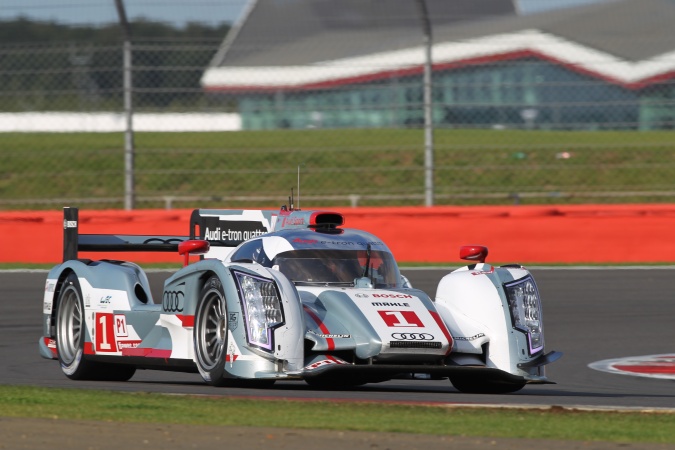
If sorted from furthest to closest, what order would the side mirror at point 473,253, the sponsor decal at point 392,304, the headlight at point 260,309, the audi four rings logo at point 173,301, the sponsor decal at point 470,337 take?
1. the side mirror at point 473,253
2. the audi four rings logo at point 173,301
3. the sponsor decal at point 470,337
4. the sponsor decal at point 392,304
5. the headlight at point 260,309

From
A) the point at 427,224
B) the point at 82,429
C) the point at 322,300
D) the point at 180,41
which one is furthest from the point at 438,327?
the point at 180,41

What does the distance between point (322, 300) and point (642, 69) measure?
32.8 feet

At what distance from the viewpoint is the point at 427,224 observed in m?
16.1

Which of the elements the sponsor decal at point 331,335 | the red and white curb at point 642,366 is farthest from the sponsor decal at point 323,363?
the red and white curb at point 642,366

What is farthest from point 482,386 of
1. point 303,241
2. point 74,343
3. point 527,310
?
point 74,343

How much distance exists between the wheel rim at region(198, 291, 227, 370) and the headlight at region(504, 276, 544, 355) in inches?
69.2

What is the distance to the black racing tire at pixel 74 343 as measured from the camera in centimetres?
905

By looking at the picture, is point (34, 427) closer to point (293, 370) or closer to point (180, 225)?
point (293, 370)

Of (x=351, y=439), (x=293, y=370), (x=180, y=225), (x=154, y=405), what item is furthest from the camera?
(x=180, y=225)

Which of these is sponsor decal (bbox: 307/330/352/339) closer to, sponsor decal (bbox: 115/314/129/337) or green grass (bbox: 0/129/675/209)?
sponsor decal (bbox: 115/314/129/337)

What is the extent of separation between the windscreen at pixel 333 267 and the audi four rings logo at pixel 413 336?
2.79 feet

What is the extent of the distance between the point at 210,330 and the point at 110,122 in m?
9.32

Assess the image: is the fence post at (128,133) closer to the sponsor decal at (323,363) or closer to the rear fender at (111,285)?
the rear fender at (111,285)

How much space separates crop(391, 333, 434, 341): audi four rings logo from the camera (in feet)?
25.3
